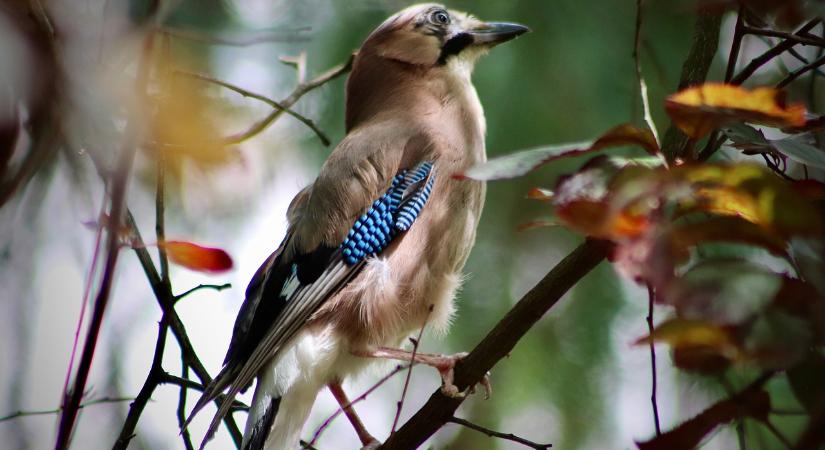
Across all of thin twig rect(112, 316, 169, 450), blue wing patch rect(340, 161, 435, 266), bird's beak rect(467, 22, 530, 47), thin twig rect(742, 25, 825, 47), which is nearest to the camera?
thin twig rect(742, 25, 825, 47)

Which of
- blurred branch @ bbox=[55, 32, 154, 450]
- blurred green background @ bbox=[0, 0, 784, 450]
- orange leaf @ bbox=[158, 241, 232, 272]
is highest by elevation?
blurred branch @ bbox=[55, 32, 154, 450]

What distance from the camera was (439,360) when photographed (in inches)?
89.5

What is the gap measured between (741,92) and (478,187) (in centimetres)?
161

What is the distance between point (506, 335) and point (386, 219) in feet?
2.79

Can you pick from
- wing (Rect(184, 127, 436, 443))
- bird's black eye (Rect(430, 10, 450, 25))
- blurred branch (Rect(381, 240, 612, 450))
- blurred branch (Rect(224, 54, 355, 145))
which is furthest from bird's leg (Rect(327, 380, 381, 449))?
bird's black eye (Rect(430, 10, 450, 25))

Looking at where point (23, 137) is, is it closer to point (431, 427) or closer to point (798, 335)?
point (798, 335)

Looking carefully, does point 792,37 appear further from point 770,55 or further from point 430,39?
point 430,39

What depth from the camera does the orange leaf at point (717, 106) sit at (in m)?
1.08

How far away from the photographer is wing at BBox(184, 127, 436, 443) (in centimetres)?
242

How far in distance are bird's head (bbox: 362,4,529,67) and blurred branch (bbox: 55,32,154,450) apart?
2.20 m

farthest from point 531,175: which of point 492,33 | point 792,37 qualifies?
point 792,37

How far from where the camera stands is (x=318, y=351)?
2.48 m

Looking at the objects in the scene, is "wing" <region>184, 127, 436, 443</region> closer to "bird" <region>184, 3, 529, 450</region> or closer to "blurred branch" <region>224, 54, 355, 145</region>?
"bird" <region>184, 3, 529, 450</region>

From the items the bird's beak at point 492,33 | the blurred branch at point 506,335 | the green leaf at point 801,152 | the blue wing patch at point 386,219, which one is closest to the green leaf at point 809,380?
the green leaf at point 801,152
